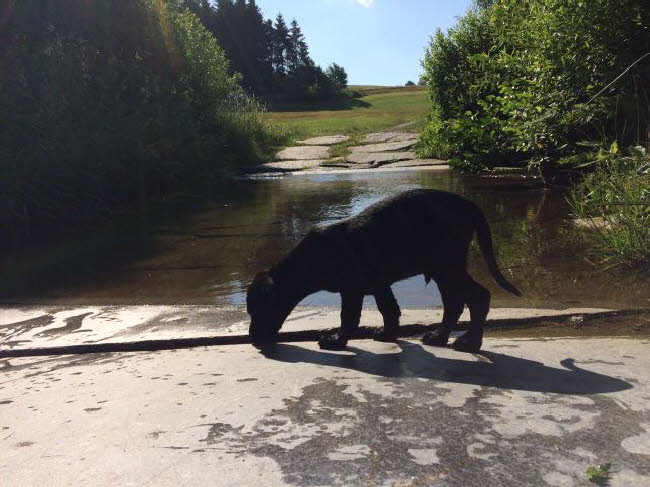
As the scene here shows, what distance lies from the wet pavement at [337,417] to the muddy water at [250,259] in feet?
4.49

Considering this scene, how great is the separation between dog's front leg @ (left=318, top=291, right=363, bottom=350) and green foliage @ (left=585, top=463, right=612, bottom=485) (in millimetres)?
1801

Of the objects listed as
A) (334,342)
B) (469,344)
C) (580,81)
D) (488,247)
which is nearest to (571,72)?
(580,81)

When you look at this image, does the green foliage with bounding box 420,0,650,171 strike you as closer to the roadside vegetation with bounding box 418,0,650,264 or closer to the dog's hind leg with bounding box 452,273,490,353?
the roadside vegetation with bounding box 418,0,650,264

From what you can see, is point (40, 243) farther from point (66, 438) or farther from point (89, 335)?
point (66, 438)

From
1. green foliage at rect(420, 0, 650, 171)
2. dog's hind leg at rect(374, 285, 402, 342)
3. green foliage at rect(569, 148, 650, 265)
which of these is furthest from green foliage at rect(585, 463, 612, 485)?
green foliage at rect(420, 0, 650, 171)

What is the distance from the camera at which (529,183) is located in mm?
11797

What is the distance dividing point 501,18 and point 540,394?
777cm

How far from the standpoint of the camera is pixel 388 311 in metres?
3.82

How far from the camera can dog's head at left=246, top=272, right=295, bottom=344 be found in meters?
3.86

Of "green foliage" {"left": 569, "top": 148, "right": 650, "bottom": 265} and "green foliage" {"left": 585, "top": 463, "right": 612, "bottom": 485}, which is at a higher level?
"green foliage" {"left": 569, "top": 148, "right": 650, "bottom": 265}

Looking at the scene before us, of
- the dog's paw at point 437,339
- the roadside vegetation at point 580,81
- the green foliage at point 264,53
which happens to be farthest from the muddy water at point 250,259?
the green foliage at point 264,53

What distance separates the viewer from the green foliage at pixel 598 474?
2.04 metres

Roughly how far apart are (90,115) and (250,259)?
4644mm

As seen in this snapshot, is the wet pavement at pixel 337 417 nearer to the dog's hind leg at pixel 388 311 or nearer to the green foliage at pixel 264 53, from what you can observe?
the dog's hind leg at pixel 388 311
